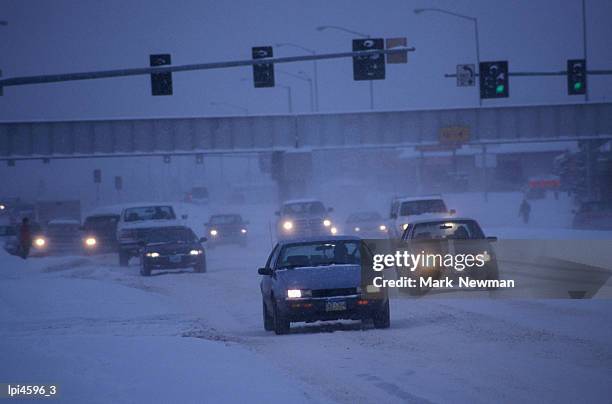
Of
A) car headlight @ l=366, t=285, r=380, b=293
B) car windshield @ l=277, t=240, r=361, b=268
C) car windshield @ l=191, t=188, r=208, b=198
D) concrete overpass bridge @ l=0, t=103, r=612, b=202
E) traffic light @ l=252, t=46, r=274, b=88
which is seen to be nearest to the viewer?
car headlight @ l=366, t=285, r=380, b=293

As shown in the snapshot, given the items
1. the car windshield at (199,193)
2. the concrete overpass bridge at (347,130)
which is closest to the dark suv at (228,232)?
the concrete overpass bridge at (347,130)

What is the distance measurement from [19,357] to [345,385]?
3947 mm

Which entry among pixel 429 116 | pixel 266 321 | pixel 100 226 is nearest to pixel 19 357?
pixel 266 321

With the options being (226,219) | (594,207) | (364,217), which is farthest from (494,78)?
(226,219)

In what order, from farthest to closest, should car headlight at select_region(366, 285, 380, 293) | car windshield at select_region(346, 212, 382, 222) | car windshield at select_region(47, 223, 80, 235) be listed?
car windshield at select_region(47, 223, 80, 235) < car windshield at select_region(346, 212, 382, 222) < car headlight at select_region(366, 285, 380, 293)

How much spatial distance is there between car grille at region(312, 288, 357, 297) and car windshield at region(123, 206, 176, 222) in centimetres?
2437

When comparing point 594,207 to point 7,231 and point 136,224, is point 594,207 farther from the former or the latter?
point 7,231

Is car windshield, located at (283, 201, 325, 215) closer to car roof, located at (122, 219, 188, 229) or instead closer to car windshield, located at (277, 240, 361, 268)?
car roof, located at (122, 219, 188, 229)

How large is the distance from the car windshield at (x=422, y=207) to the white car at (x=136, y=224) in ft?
30.8

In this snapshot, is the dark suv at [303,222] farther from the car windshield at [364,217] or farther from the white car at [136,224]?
the white car at [136,224]

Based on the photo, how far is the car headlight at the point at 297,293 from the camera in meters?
15.5

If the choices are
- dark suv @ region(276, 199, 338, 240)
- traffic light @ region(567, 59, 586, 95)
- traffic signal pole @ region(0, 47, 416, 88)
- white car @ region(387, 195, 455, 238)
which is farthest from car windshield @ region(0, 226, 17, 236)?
traffic light @ region(567, 59, 586, 95)

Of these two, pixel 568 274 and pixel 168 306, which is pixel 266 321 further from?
pixel 568 274

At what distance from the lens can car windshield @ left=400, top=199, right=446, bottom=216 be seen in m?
33.6
